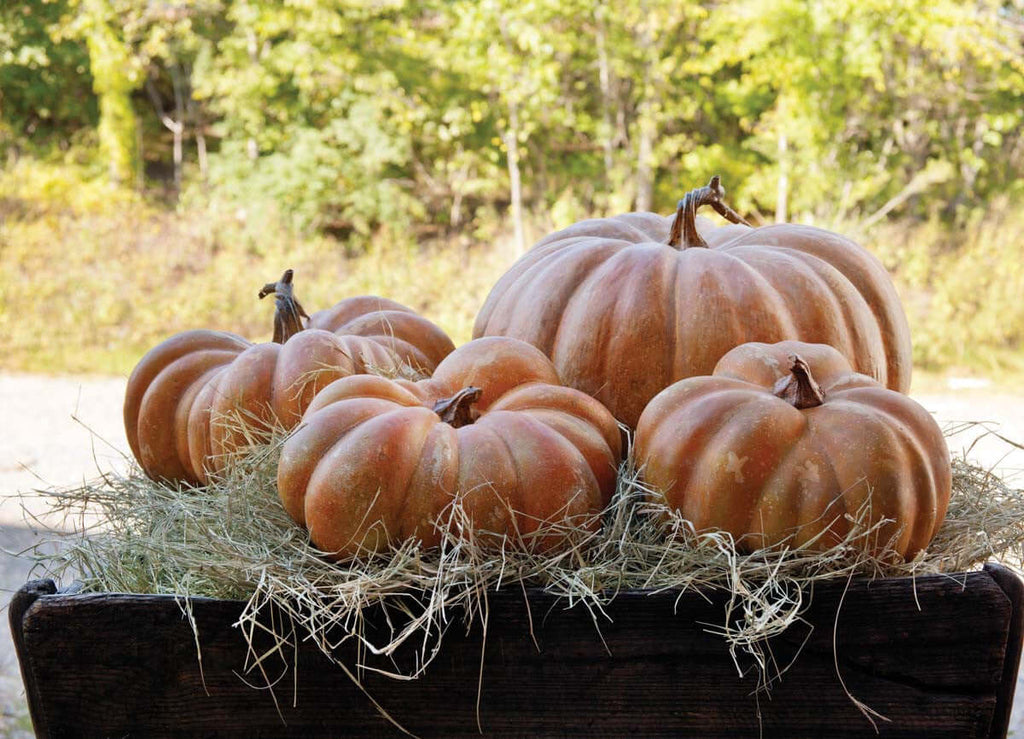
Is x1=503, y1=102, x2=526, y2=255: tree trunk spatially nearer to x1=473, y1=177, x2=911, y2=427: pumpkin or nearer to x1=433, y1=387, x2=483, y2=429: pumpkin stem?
x1=473, y1=177, x2=911, y2=427: pumpkin

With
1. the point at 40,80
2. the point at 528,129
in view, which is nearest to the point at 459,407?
the point at 528,129

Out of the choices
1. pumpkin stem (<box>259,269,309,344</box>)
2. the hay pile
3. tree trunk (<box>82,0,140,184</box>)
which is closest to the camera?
the hay pile

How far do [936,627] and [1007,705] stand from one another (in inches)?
7.9

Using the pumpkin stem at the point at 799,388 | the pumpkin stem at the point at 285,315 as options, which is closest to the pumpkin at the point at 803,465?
the pumpkin stem at the point at 799,388

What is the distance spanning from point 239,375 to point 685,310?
0.93 meters

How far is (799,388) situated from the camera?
1.56 meters

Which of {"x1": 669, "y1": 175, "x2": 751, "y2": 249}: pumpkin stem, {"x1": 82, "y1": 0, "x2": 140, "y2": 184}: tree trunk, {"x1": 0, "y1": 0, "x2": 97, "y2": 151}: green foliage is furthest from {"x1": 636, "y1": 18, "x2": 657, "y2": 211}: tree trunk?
{"x1": 669, "y1": 175, "x2": 751, "y2": 249}: pumpkin stem

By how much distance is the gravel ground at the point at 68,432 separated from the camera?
522 centimetres

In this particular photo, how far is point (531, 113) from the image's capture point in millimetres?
11008

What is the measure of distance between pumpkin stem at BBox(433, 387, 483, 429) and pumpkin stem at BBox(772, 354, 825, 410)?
50 cm

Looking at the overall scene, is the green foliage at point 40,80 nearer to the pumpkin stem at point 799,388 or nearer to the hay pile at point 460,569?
the hay pile at point 460,569

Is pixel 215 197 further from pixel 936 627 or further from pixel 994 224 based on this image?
pixel 936 627

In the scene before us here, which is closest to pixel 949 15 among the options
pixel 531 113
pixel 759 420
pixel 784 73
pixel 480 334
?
pixel 784 73

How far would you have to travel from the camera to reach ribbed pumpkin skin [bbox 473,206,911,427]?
6.62 feet
